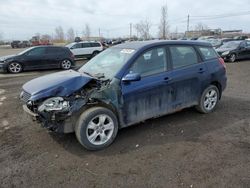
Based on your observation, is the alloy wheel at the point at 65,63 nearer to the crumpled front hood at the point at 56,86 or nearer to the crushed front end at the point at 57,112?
the crumpled front hood at the point at 56,86

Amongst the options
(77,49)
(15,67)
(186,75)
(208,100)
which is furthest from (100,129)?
(77,49)

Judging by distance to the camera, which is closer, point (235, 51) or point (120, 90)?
point (120, 90)

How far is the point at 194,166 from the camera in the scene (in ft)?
11.5

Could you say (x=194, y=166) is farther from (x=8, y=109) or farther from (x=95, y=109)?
(x=8, y=109)

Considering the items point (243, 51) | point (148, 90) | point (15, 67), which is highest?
point (243, 51)

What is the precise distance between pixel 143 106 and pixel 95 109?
0.94 metres

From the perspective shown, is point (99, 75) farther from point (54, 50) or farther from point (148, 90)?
point (54, 50)

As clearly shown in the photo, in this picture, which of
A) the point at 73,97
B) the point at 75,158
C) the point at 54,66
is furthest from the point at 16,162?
the point at 54,66

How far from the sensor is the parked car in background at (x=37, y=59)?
44.5 ft

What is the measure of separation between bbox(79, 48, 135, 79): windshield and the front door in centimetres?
24

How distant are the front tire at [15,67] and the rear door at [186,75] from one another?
1109 centimetres

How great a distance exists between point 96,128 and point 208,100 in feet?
9.35

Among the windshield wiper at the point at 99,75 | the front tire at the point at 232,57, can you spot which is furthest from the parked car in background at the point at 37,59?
the windshield wiper at the point at 99,75

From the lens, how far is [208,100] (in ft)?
18.4
